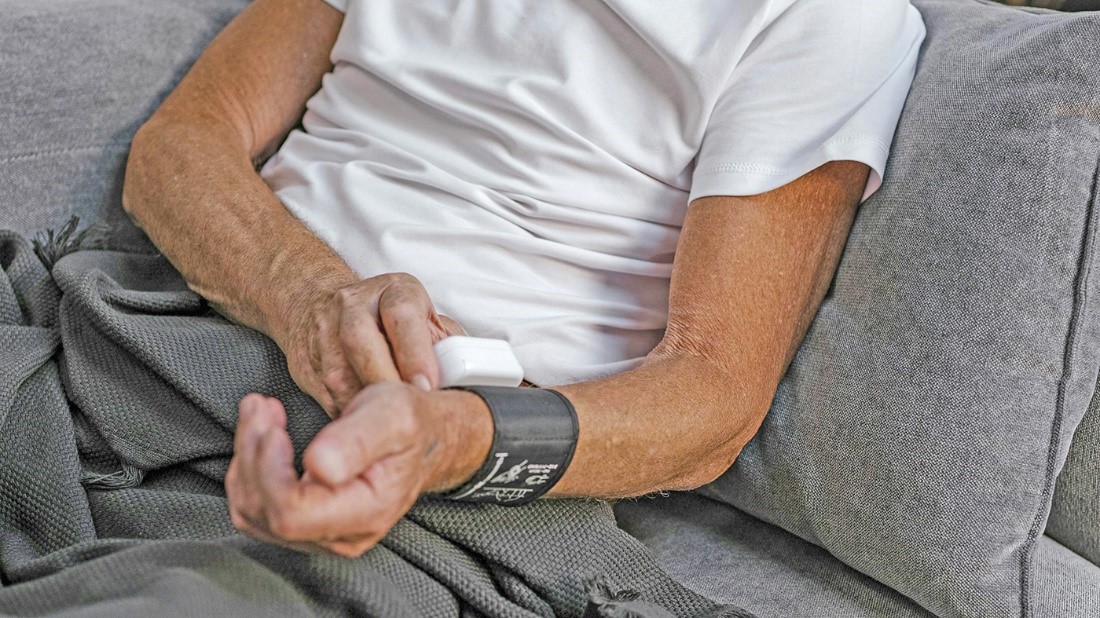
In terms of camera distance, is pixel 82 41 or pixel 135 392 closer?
pixel 135 392

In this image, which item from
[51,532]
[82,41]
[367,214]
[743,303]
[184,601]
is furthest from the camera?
[82,41]

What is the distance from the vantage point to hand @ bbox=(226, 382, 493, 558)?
1.85 ft

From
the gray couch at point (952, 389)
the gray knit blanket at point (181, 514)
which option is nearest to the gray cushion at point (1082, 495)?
the gray couch at point (952, 389)

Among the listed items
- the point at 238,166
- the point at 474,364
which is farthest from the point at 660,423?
the point at 238,166

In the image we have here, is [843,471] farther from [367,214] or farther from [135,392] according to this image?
[135,392]

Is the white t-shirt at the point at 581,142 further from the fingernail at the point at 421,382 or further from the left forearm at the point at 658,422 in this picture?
the fingernail at the point at 421,382

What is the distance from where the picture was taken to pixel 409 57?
3.67 ft

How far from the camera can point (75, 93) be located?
3.83 ft

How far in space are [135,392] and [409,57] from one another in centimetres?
50

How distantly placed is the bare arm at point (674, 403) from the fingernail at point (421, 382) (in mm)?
25

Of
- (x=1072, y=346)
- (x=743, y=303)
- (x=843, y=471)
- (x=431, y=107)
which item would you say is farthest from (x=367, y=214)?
(x=1072, y=346)

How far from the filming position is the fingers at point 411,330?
0.72m

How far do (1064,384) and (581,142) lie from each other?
0.53 meters

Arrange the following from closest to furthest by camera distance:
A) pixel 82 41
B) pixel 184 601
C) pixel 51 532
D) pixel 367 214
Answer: pixel 184 601 < pixel 51 532 < pixel 367 214 < pixel 82 41
